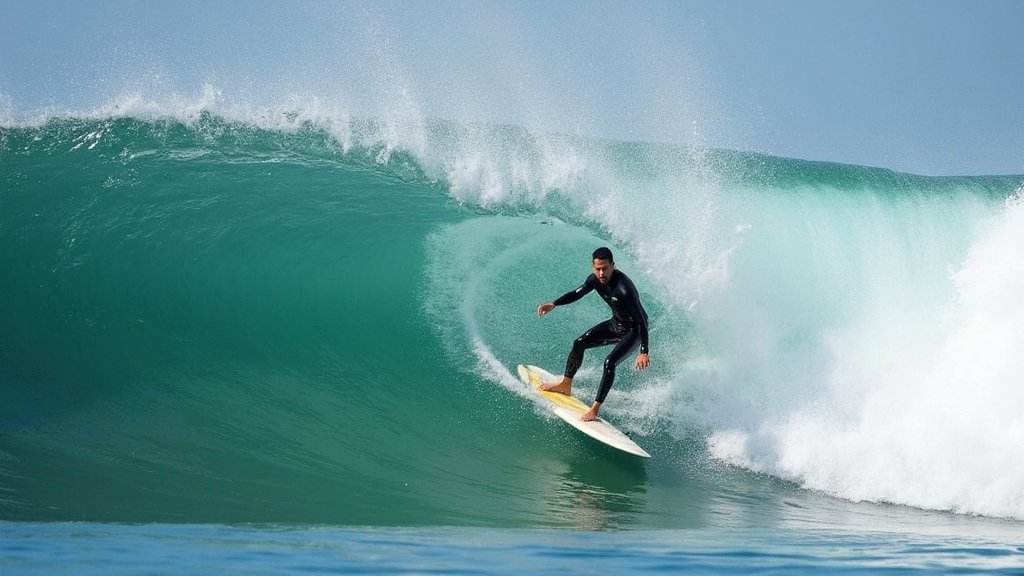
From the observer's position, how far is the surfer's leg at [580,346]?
6891 millimetres

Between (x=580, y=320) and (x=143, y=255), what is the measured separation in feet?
12.9

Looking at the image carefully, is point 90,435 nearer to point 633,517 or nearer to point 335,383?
point 335,383

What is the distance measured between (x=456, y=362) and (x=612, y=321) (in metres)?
1.49

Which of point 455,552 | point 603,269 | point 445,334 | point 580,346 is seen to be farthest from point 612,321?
point 455,552

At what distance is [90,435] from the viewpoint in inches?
229

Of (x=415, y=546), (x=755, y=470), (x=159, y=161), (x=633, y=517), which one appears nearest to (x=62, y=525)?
(x=415, y=546)

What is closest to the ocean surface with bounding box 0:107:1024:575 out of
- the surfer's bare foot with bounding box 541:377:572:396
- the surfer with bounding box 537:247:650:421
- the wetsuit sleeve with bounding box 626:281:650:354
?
the surfer's bare foot with bounding box 541:377:572:396

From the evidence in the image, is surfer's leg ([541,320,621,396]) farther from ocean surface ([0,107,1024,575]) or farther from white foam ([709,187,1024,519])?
white foam ([709,187,1024,519])

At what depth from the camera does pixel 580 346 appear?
6953 mm

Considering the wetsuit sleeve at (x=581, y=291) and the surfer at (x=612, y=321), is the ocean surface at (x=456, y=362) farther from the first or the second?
the wetsuit sleeve at (x=581, y=291)

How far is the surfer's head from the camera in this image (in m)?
6.43

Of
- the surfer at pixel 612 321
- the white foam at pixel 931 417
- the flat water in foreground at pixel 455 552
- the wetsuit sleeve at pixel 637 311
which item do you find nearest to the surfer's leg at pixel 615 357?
the surfer at pixel 612 321

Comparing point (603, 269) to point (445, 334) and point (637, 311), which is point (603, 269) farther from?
point (445, 334)

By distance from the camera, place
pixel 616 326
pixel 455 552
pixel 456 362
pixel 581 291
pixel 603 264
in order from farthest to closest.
Answer: 1. pixel 456 362
2. pixel 616 326
3. pixel 581 291
4. pixel 603 264
5. pixel 455 552
